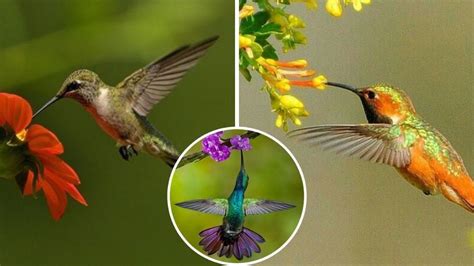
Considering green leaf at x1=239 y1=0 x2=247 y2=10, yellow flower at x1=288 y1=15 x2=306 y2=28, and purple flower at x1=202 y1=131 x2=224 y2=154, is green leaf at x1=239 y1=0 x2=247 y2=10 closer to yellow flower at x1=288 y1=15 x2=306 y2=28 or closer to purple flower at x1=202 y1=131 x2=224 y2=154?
yellow flower at x1=288 y1=15 x2=306 y2=28

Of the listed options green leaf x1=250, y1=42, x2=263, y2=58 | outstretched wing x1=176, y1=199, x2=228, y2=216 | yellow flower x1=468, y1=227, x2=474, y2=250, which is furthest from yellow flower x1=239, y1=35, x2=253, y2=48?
yellow flower x1=468, y1=227, x2=474, y2=250

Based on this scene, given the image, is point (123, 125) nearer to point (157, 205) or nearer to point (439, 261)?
point (157, 205)

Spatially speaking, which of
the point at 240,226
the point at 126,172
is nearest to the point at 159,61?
the point at 126,172

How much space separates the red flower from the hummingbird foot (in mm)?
155

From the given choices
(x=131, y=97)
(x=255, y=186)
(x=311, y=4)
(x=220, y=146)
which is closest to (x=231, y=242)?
(x=255, y=186)

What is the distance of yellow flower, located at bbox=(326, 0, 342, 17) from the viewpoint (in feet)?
6.23

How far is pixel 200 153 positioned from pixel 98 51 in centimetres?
50

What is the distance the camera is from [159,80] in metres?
1.88

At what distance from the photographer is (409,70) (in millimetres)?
1896

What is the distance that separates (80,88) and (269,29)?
574 mm

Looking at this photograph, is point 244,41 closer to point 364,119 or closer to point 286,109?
point 286,109

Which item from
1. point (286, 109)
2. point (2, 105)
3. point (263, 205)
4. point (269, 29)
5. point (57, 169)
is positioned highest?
point (269, 29)

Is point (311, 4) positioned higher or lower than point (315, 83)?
higher

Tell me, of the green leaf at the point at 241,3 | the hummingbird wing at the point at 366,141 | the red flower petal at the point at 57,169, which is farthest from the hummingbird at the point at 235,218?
the green leaf at the point at 241,3
